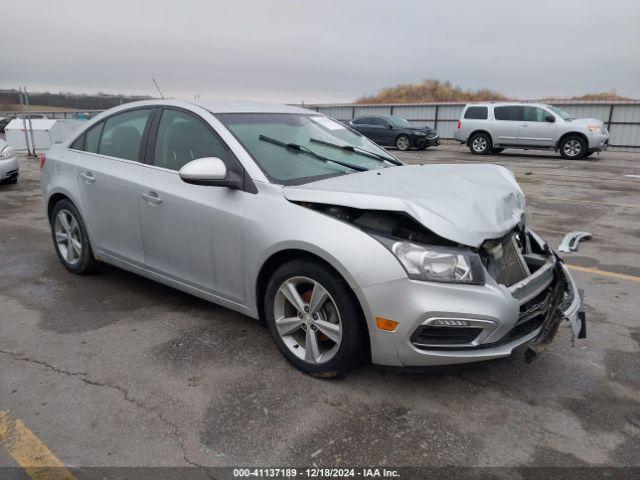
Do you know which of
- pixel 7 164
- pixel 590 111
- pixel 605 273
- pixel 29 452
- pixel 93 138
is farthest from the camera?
pixel 590 111

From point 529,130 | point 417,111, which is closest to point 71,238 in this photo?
point 529,130

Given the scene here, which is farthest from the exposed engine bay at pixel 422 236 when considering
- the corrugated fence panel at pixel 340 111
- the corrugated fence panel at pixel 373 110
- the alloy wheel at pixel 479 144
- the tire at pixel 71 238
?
the corrugated fence panel at pixel 340 111

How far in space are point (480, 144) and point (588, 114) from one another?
8552mm

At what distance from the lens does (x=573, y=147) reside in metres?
17.4

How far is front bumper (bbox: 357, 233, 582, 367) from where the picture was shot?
253 centimetres

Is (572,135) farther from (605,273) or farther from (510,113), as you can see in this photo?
(605,273)

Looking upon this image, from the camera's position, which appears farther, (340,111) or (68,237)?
(340,111)

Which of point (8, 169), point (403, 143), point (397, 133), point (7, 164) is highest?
point (7, 164)

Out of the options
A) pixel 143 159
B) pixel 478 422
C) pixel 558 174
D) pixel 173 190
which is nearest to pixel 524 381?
pixel 478 422

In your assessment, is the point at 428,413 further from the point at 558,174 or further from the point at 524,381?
the point at 558,174

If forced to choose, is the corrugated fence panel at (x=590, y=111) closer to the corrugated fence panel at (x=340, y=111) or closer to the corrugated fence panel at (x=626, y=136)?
the corrugated fence panel at (x=626, y=136)

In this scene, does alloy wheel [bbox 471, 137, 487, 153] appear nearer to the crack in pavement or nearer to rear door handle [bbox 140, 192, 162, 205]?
rear door handle [bbox 140, 192, 162, 205]

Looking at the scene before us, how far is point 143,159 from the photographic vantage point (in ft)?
12.7

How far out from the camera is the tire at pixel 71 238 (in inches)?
177
